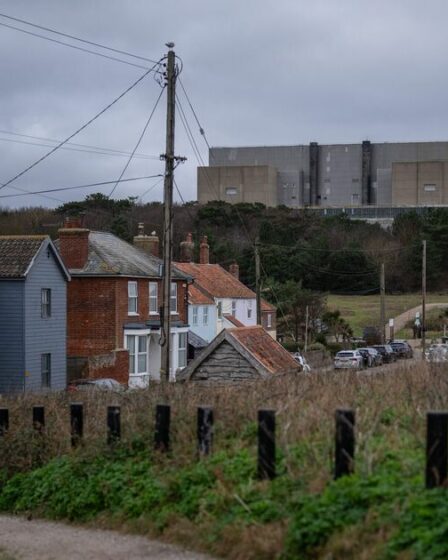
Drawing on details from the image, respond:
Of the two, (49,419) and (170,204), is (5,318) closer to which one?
(170,204)

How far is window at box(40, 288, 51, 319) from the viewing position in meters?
38.0

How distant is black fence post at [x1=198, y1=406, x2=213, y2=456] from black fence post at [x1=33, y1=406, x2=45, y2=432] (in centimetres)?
325

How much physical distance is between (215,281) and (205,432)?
4938 cm

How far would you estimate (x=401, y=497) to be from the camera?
9.04m

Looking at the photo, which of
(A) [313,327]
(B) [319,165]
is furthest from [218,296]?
(B) [319,165]

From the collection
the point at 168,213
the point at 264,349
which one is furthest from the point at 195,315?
the point at 168,213

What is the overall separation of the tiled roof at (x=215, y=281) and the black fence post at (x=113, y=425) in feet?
142

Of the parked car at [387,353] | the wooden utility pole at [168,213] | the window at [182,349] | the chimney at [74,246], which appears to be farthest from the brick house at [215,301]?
the wooden utility pole at [168,213]

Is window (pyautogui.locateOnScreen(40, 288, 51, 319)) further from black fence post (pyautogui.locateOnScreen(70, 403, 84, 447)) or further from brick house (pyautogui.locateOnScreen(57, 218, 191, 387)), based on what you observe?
black fence post (pyautogui.locateOnScreen(70, 403, 84, 447))

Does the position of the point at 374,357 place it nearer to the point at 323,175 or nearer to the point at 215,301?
the point at 215,301

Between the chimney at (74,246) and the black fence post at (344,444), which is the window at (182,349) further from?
the black fence post at (344,444)

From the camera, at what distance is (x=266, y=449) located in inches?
421

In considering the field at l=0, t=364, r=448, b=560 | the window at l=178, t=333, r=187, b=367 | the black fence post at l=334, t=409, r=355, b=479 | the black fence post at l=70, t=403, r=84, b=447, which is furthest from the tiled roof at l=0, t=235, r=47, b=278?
the black fence post at l=334, t=409, r=355, b=479

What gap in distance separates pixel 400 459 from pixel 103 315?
3275cm
